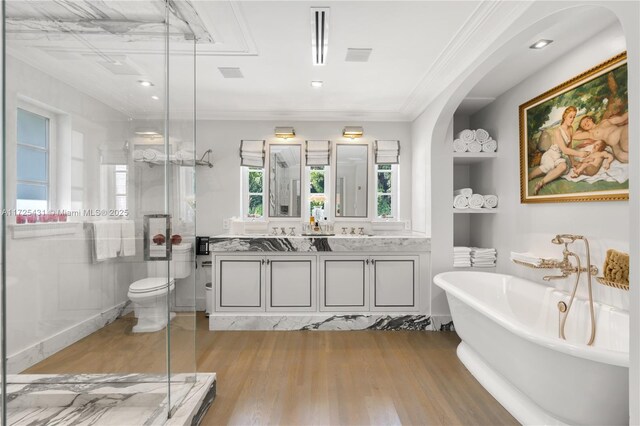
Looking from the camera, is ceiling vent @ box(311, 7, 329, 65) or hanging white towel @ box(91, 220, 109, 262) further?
ceiling vent @ box(311, 7, 329, 65)

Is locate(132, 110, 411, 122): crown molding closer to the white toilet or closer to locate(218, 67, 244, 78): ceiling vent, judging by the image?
locate(218, 67, 244, 78): ceiling vent

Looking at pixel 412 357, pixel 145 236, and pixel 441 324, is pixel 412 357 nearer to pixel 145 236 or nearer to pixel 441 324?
pixel 441 324

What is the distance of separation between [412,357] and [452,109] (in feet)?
7.77

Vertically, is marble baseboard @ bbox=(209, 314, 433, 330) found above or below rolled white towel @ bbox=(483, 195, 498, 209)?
below

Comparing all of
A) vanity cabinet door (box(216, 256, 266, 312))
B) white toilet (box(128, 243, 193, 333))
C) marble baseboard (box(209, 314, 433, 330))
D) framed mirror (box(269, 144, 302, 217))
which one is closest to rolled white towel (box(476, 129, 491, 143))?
marble baseboard (box(209, 314, 433, 330))

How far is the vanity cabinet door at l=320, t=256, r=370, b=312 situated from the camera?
336cm

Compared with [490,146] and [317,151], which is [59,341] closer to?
[317,151]

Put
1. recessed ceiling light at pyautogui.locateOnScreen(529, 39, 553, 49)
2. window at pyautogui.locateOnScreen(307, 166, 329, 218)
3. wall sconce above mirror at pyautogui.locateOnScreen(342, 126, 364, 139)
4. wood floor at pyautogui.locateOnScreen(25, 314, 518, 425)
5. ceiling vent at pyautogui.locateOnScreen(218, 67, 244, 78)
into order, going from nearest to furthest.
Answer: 1. wood floor at pyautogui.locateOnScreen(25, 314, 518, 425)
2. recessed ceiling light at pyautogui.locateOnScreen(529, 39, 553, 49)
3. ceiling vent at pyautogui.locateOnScreen(218, 67, 244, 78)
4. wall sconce above mirror at pyautogui.locateOnScreen(342, 126, 364, 139)
5. window at pyautogui.locateOnScreen(307, 166, 329, 218)

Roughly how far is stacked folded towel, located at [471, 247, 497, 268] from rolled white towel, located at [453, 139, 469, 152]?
3.58 feet

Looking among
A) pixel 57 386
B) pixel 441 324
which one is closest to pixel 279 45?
pixel 57 386

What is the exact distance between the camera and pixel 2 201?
913 millimetres

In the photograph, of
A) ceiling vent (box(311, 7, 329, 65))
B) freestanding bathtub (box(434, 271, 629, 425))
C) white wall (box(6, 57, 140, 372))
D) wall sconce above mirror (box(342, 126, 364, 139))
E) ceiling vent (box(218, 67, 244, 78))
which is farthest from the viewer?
wall sconce above mirror (box(342, 126, 364, 139))

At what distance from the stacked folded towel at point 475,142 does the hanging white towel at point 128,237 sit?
3.03m

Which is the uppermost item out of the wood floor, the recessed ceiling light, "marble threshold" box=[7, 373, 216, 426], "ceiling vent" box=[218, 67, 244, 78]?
"ceiling vent" box=[218, 67, 244, 78]
